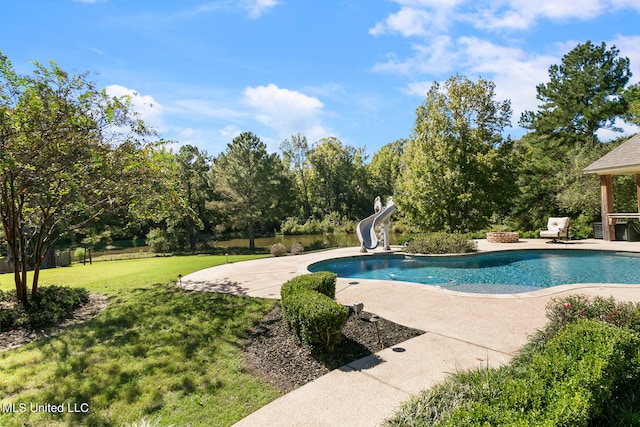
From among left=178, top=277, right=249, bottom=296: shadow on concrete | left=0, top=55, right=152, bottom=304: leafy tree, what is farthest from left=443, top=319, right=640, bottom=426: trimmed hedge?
left=0, top=55, right=152, bottom=304: leafy tree

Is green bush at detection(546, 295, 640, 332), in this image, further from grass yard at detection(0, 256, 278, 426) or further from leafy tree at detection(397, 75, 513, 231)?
leafy tree at detection(397, 75, 513, 231)

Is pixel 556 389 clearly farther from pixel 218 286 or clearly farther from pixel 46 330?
pixel 218 286

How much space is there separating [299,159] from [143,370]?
4512 cm

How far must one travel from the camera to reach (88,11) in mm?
7441

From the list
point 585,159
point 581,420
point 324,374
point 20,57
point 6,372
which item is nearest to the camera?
point 581,420

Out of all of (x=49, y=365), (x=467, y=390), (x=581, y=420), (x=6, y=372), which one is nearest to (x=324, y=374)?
(x=467, y=390)

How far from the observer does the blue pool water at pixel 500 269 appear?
10109 millimetres

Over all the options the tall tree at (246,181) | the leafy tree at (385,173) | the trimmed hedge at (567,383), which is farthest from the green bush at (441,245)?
the leafy tree at (385,173)

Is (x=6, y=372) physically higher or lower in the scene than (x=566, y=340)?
lower

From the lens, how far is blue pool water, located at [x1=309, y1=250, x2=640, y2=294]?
10.1 meters

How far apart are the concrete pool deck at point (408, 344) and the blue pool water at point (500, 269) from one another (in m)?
2.03

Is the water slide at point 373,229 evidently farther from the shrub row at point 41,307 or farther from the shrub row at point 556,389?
the shrub row at point 556,389

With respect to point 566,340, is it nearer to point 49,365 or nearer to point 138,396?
point 138,396

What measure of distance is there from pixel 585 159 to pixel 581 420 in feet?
73.6
